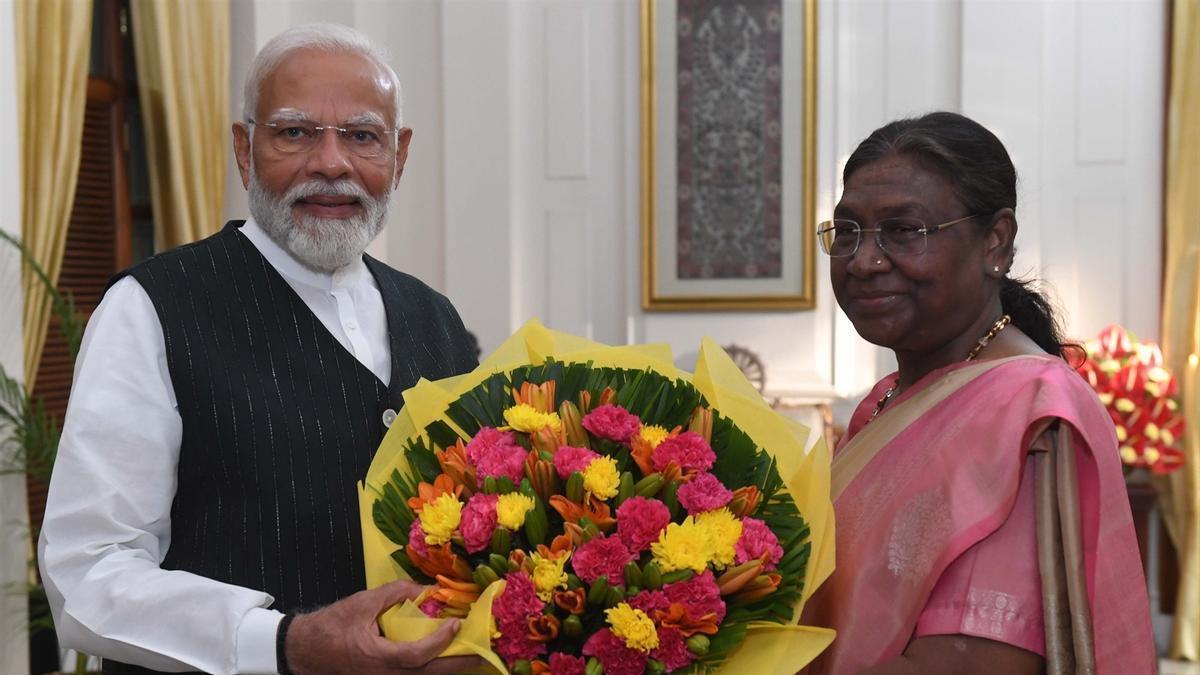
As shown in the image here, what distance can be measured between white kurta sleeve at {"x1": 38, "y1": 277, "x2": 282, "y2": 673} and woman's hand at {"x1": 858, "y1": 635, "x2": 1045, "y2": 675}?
85 centimetres

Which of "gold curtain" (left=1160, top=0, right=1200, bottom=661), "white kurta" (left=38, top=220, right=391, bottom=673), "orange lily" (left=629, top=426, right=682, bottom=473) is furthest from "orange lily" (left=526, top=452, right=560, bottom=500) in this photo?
"gold curtain" (left=1160, top=0, right=1200, bottom=661)

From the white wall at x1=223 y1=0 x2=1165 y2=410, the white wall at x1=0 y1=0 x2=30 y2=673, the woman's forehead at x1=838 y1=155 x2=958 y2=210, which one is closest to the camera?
the woman's forehead at x1=838 y1=155 x2=958 y2=210

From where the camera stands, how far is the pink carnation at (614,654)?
4.11ft

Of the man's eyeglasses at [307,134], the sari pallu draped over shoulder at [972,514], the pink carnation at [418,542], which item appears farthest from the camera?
the man's eyeglasses at [307,134]

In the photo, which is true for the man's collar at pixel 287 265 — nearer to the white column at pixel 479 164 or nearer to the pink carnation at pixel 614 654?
the pink carnation at pixel 614 654

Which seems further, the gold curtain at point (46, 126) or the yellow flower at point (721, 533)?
the gold curtain at point (46, 126)

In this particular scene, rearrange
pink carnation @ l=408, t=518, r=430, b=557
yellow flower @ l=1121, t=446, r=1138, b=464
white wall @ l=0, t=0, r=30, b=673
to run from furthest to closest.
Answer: yellow flower @ l=1121, t=446, r=1138, b=464, white wall @ l=0, t=0, r=30, b=673, pink carnation @ l=408, t=518, r=430, b=557

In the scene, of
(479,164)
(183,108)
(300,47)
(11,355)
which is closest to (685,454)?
(300,47)

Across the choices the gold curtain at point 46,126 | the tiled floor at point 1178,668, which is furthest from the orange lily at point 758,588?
the tiled floor at point 1178,668

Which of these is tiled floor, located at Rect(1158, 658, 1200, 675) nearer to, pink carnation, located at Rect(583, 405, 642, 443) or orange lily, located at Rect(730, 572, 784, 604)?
orange lily, located at Rect(730, 572, 784, 604)

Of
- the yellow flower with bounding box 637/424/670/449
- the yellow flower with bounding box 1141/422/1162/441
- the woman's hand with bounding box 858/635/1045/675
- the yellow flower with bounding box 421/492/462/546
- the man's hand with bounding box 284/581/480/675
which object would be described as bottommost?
the yellow flower with bounding box 1141/422/1162/441

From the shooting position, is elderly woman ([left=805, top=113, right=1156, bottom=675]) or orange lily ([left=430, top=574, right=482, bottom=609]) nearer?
orange lily ([left=430, top=574, right=482, bottom=609])

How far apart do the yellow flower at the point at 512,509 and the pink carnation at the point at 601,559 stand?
0.25ft

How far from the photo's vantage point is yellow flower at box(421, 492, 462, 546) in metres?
1.31
